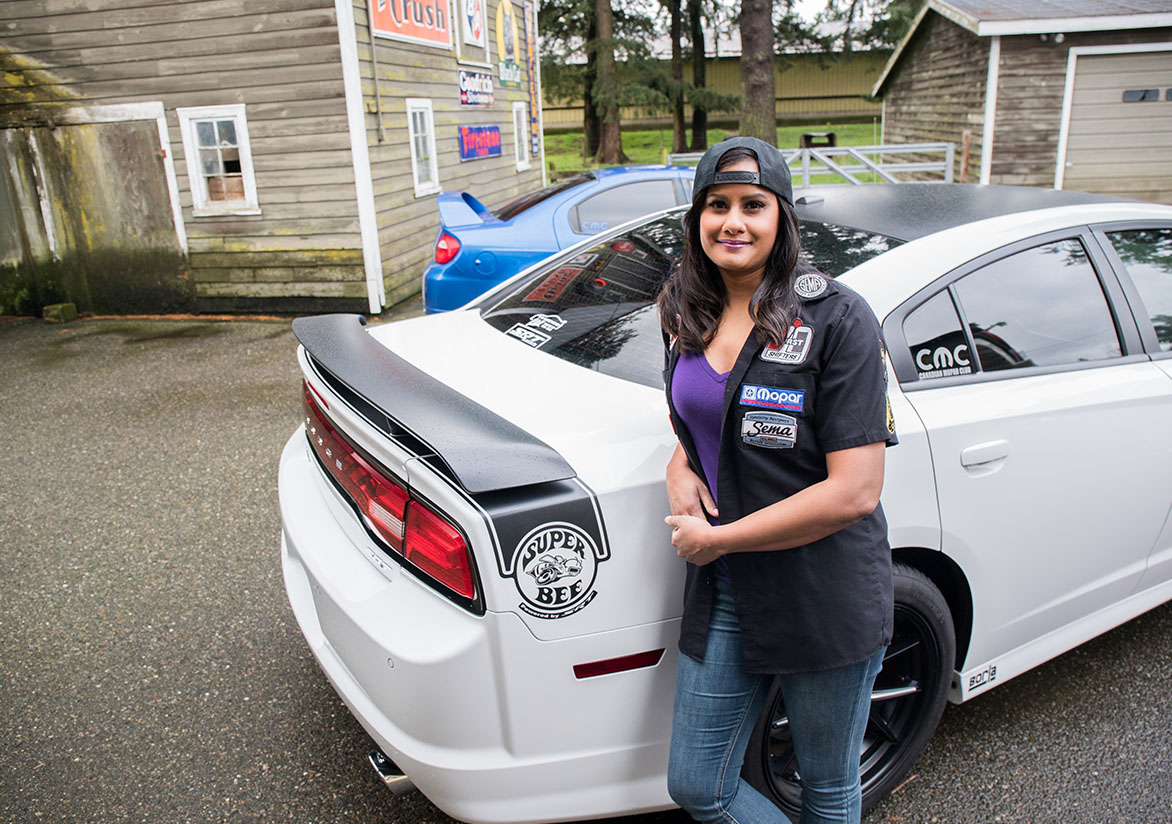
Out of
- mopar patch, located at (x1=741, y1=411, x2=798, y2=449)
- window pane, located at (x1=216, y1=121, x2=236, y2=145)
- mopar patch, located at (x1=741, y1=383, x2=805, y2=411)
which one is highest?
window pane, located at (x1=216, y1=121, x2=236, y2=145)

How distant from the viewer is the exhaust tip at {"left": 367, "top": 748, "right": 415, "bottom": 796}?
2.05 metres

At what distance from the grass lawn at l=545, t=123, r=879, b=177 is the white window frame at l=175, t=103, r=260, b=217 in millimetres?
15036

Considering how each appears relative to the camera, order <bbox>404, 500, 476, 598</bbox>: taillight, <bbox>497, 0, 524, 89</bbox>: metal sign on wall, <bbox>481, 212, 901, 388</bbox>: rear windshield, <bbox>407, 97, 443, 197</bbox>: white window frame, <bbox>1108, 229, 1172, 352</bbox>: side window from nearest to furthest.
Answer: <bbox>404, 500, 476, 598</bbox>: taillight
<bbox>481, 212, 901, 388</bbox>: rear windshield
<bbox>1108, 229, 1172, 352</bbox>: side window
<bbox>407, 97, 443, 197</bbox>: white window frame
<bbox>497, 0, 524, 89</bbox>: metal sign on wall

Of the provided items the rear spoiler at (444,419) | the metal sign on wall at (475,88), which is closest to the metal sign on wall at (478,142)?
the metal sign on wall at (475,88)

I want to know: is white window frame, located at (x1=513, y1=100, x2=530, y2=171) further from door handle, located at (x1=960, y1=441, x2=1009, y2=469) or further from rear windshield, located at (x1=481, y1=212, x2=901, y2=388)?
door handle, located at (x1=960, y1=441, x2=1009, y2=469)

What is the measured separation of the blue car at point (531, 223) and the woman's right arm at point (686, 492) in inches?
198

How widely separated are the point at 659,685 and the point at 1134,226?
2.08 metres

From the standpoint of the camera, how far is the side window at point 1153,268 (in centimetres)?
268

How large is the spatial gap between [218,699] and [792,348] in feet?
7.73

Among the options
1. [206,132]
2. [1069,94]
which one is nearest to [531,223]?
[206,132]

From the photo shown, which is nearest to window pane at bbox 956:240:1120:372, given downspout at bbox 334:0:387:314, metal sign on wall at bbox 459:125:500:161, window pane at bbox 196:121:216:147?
downspout at bbox 334:0:387:314

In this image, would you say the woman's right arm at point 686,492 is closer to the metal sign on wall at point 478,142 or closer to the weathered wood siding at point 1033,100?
the metal sign on wall at point 478,142

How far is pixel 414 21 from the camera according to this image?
32.8 feet

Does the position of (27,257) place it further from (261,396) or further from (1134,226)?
(1134,226)
